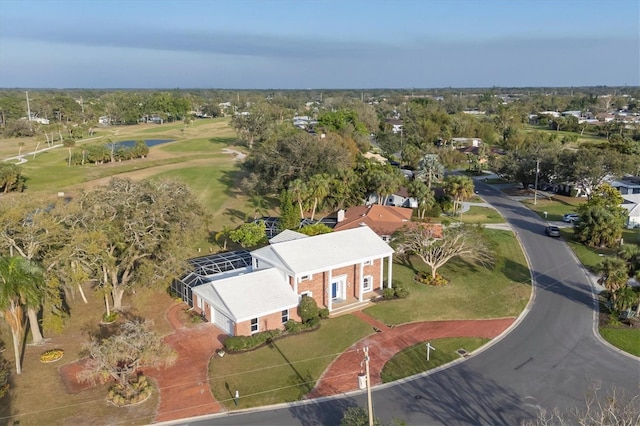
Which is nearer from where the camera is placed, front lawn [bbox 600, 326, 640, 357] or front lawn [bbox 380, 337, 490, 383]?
front lawn [bbox 380, 337, 490, 383]

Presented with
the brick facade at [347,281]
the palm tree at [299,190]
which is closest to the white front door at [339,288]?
the brick facade at [347,281]

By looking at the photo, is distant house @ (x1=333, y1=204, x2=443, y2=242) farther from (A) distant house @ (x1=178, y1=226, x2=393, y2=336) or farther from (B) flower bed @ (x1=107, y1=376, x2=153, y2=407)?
(B) flower bed @ (x1=107, y1=376, x2=153, y2=407)

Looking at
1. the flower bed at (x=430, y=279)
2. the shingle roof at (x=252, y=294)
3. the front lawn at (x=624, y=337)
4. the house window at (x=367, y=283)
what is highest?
the shingle roof at (x=252, y=294)

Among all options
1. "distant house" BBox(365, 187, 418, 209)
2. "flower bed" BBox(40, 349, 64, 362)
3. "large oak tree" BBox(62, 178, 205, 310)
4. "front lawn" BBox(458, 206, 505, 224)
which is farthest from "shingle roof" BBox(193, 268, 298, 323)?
"distant house" BBox(365, 187, 418, 209)

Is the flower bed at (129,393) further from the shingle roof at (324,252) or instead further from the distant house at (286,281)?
the shingle roof at (324,252)

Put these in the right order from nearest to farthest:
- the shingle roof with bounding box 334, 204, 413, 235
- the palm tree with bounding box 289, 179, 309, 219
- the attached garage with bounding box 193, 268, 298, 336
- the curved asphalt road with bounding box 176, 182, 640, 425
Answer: the curved asphalt road with bounding box 176, 182, 640, 425, the attached garage with bounding box 193, 268, 298, 336, the shingle roof with bounding box 334, 204, 413, 235, the palm tree with bounding box 289, 179, 309, 219

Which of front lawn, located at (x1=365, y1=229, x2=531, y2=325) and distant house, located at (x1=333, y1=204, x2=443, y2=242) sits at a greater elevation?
distant house, located at (x1=333, y1=204, x2=443, y2=242)

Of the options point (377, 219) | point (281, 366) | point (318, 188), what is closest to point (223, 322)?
point (281, 366)
